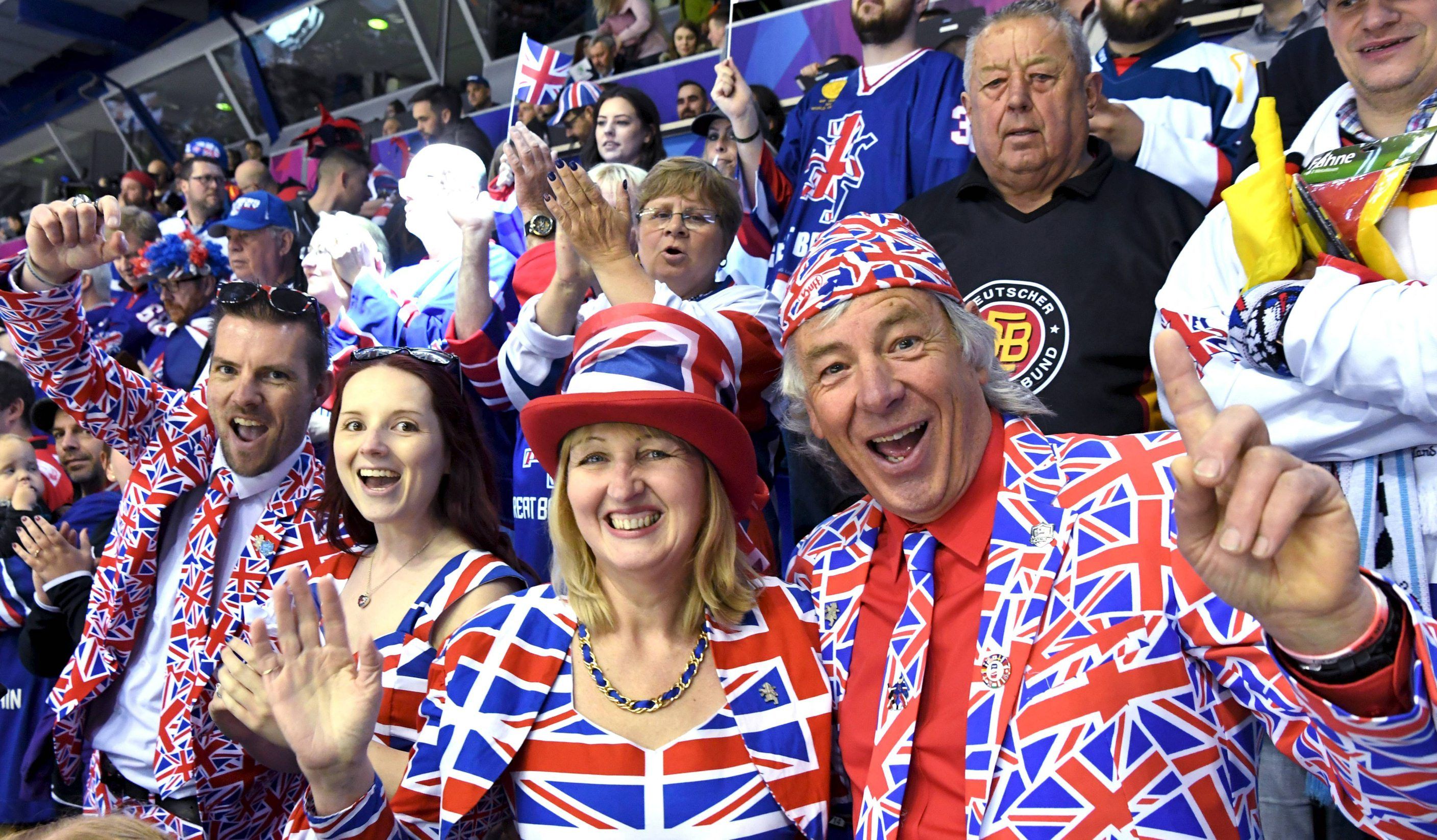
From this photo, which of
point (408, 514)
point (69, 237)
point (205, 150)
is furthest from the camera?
point (205, 150)

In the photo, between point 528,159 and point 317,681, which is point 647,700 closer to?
point 317,681

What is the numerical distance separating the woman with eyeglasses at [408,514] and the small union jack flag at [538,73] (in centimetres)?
412

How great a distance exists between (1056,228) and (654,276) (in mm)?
1201

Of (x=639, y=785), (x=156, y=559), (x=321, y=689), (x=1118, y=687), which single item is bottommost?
(x=639, y=785)

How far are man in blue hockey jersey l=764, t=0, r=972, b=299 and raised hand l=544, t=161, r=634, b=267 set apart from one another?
0.99 metres

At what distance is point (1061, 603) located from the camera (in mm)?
1719

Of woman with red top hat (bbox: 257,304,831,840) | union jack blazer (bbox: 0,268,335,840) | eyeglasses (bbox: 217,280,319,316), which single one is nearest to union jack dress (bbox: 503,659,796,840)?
woman with red top hat (bbox: 257,304,831,840)

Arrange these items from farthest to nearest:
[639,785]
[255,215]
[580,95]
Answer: [580,95]
[255,215]
[639,785]

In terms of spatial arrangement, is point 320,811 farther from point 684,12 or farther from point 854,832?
point 684,12

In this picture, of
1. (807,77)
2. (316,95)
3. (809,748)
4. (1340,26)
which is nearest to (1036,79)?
(1340,26)

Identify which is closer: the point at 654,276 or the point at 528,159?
the point at 528,159

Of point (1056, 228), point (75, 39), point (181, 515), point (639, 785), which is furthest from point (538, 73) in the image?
point (75, 39)

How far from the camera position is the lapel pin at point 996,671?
1685 mm

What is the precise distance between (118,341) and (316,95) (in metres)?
11.0
